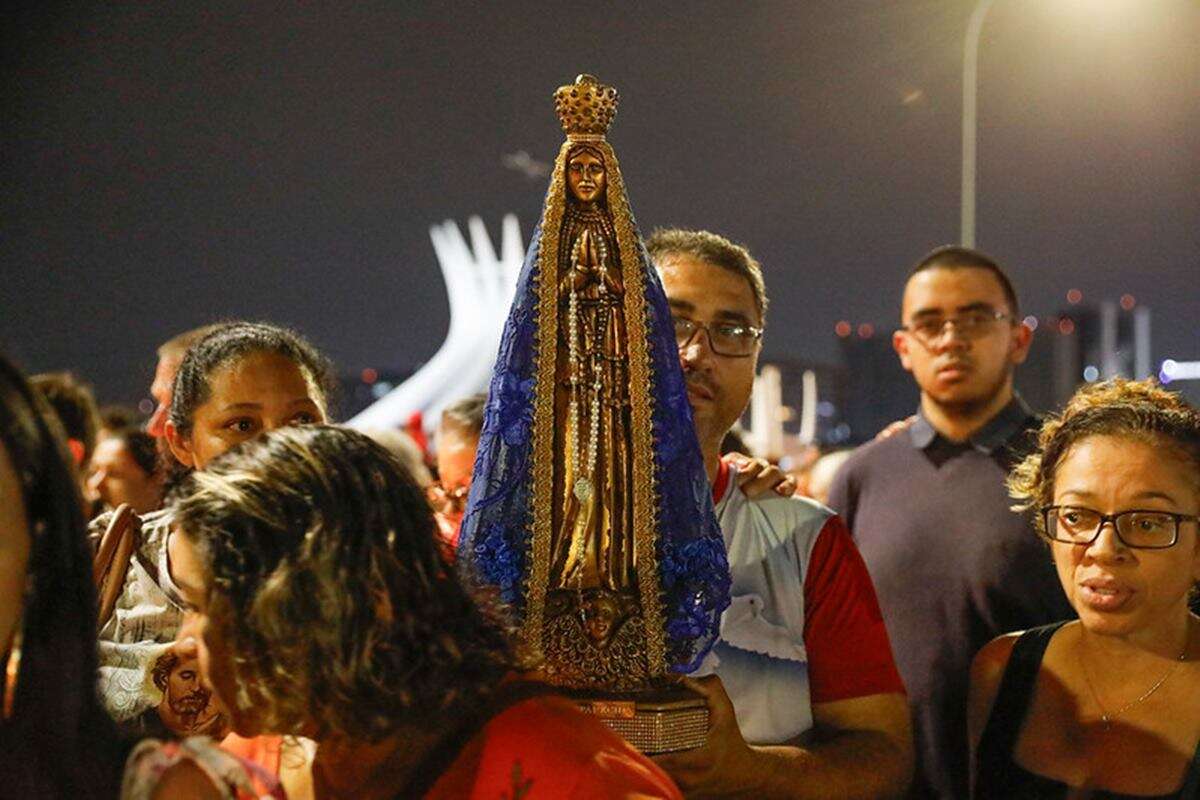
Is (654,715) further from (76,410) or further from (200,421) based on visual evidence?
(76,410)

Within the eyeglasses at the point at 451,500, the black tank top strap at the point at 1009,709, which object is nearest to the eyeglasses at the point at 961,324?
the eyeglasses at the point at 451,500

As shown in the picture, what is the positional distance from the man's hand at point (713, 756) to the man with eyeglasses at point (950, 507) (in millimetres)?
2009

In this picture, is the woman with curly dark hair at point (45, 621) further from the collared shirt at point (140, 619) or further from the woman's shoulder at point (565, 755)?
the collared shirt at point (140, 619)

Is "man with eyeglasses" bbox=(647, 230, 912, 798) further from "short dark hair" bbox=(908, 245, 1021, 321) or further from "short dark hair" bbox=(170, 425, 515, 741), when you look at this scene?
"short dark hair" bbox=(908, 245, 1021, 321)

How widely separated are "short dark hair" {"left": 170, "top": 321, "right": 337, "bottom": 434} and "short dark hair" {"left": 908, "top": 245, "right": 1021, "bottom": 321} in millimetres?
2424

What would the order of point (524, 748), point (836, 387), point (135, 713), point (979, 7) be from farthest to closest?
1. point (836, 387)
2. point (979, 7)
3. point (135, 713)
4. point (524, 748)

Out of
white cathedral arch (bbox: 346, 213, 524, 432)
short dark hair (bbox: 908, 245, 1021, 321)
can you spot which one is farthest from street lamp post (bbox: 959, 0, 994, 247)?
white cathedral arch (bbox: 346, 213, 524, 432)

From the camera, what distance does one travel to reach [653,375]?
237cm

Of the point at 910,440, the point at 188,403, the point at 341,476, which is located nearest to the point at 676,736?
the point at 341,476

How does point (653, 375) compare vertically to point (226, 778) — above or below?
above

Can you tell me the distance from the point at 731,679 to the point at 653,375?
0.74 m

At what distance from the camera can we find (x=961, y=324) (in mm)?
4766

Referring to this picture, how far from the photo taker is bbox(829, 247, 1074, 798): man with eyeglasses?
4.21 metres

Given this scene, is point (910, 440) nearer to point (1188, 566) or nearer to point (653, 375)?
point (1188, 566)
